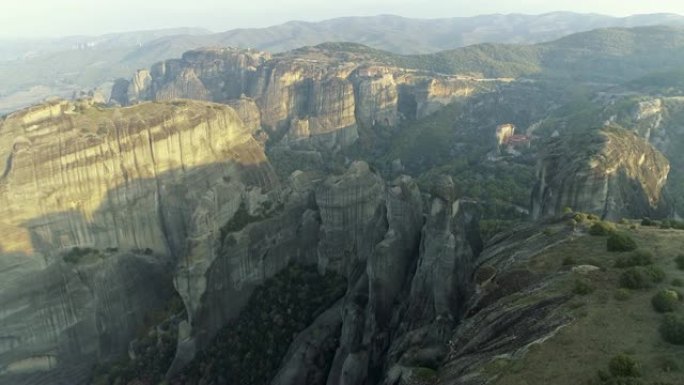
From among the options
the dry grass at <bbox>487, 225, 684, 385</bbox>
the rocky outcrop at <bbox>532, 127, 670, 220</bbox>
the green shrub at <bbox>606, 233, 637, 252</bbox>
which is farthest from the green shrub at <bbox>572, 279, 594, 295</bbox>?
the rocky outcrop at <bbox>532, 127, 670, 220</bbox>

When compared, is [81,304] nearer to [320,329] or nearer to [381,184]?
[320,329]

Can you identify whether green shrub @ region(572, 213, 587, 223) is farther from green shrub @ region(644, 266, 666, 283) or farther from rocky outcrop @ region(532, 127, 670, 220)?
green shrub @ region(644, 266, 666, 283)

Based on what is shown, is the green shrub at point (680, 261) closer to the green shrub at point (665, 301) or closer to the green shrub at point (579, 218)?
the green shrub at point (665, 301)

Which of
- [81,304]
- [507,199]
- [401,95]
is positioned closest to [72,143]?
[81,304]

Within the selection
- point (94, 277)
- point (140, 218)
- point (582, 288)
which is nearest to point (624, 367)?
point (582, 288)

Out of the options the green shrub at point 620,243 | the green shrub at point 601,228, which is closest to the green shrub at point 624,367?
the green shrub at point 620,243

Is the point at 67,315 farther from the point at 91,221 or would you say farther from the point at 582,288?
the point at 582,288
